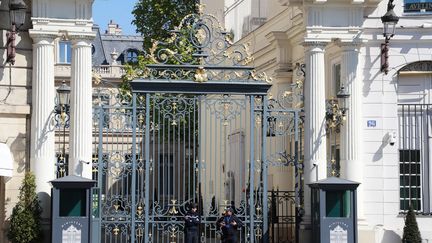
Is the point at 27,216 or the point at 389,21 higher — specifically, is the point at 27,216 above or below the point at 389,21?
below

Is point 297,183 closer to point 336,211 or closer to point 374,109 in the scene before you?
point 336,211

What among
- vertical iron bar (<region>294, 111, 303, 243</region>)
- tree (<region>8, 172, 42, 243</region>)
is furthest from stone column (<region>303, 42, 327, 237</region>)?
tree (<region>8, 172, 42, 243</region>)

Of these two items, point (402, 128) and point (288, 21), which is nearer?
point (402, 128)

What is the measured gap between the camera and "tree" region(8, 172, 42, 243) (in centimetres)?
2011

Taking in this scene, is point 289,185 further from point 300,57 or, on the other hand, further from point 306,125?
point 306,125

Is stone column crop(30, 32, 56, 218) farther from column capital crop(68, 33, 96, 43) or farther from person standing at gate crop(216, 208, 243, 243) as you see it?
person standing at gate crop(216, 208, 243, 243)

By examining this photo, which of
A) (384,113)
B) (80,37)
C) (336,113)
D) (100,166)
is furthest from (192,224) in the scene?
(384,113)

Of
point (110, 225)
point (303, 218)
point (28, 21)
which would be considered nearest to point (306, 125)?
point (303, 218)

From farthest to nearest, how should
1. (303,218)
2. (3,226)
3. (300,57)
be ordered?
(300,57) < (303,218) < (3,226)

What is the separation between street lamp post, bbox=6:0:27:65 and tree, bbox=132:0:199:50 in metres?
24.7

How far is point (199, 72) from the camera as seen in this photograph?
71.4 feet

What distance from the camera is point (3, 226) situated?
68.2 feet

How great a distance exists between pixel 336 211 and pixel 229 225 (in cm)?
223

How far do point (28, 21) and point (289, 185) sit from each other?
9.70 meters
